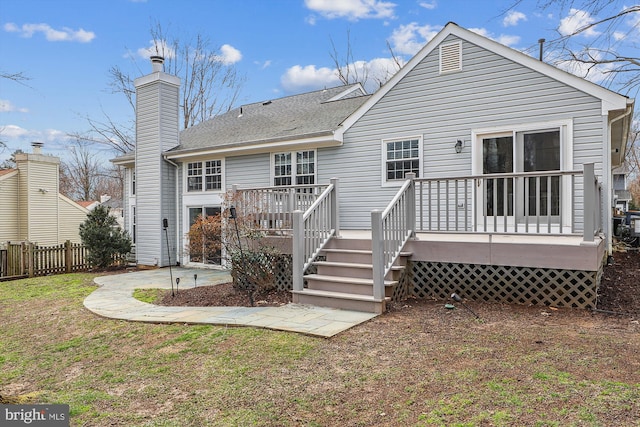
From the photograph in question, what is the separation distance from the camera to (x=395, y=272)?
637 centimetres

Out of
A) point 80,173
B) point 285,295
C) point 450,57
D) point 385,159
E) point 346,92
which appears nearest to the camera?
point 285,295

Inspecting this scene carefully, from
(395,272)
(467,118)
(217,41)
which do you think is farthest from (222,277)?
(217,41)

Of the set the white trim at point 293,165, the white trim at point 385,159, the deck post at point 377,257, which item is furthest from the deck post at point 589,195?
the white trim at point 293,165

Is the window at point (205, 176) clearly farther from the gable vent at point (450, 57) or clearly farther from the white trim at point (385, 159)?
the gable vent at point (450, 57)

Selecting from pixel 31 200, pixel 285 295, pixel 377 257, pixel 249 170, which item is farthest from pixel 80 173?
pixel 377 257

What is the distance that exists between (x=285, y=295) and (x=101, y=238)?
856cm

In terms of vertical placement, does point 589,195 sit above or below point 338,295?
above

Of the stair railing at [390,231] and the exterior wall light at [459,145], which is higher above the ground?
the exterior wall light at [459,145]

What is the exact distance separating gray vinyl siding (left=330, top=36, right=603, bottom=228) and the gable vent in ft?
0.33

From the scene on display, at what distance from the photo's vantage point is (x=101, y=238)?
1328cm

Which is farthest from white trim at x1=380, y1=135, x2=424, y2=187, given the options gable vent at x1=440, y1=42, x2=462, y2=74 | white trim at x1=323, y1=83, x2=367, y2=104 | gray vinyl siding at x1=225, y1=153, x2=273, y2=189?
white trim at x1=323, y1=83, x2=367, y2=104

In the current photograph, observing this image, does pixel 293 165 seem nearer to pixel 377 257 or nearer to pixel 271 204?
pixel 271 204

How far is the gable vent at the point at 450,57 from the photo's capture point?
8883 millimetres

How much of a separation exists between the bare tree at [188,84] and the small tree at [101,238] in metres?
12.0
